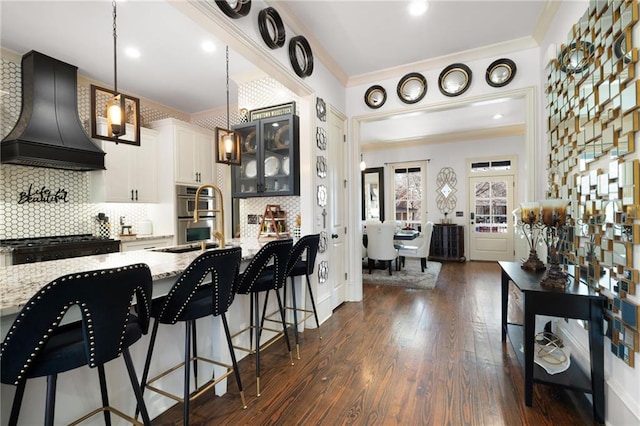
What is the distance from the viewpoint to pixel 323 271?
3260 mm

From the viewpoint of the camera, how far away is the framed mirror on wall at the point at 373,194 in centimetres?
767

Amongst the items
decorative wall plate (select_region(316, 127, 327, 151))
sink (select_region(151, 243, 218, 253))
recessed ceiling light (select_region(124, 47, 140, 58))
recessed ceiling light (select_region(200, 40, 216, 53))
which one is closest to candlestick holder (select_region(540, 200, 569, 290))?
decorative wall plate (select_region(316, 127, 327, 151))

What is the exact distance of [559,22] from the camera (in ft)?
7.83

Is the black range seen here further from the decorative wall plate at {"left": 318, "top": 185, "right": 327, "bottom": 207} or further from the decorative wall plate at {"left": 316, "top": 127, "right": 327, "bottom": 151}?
the decorative wall plate at {"left": 316, "top": 127, "right": 327, "bottom": 151}

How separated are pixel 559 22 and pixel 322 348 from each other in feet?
11.1

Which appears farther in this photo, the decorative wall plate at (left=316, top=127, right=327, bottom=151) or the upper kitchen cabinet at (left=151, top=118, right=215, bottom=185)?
the upper kitchen cabinet at (left=151, top=118, right=215, bottom=185)

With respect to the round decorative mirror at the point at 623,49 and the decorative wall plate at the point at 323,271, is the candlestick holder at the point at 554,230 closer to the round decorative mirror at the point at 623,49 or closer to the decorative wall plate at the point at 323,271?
the round decorative mirror at the point at 623,49

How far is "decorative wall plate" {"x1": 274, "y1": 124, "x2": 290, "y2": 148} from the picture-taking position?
3.12 meters

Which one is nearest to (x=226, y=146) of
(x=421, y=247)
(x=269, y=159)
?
(x=269, y=159)

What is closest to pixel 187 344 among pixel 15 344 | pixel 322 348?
pixel 15 344

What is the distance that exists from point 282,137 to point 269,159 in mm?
277

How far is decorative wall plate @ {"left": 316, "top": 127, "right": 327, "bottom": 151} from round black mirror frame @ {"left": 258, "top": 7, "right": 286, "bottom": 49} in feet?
3.07

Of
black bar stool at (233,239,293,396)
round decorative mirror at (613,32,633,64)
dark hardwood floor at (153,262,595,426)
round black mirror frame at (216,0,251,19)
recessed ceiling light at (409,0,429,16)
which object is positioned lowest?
dark hardwood floor at (153,262,595,426)

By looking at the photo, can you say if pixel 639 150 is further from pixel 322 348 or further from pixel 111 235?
pixel 111 235
